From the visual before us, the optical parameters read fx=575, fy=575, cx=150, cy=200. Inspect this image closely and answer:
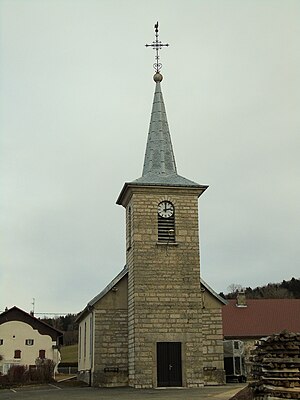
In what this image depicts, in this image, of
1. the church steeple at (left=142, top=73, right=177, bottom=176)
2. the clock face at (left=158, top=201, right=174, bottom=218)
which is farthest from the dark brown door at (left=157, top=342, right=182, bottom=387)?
the church steeple at (left=142, top=73, right=177, bottom=176)

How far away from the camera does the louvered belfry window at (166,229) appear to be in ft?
90.4

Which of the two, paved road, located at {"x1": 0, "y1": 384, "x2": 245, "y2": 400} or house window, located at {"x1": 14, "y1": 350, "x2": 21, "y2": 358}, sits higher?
house window, located at {"x1": 14, "y1": 350, "x2": 21, "y2": 358}

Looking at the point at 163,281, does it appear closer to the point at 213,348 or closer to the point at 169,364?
the point at 169,364

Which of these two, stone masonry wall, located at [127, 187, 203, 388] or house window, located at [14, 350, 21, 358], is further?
house window, located at [14, 350, 21, 358]

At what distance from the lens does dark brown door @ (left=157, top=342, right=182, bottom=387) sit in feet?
85.2

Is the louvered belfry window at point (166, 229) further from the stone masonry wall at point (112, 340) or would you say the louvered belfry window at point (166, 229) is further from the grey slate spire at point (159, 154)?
the stone masonry wall at point (112, 340)

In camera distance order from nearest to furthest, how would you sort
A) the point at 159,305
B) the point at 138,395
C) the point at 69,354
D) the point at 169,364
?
the point at 138,395 < the point at 169,364 < the point at 159,305 < the point at 69,354

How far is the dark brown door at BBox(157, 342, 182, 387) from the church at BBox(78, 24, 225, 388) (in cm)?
4

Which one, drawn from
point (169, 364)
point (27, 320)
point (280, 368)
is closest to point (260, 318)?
point (27, 320)

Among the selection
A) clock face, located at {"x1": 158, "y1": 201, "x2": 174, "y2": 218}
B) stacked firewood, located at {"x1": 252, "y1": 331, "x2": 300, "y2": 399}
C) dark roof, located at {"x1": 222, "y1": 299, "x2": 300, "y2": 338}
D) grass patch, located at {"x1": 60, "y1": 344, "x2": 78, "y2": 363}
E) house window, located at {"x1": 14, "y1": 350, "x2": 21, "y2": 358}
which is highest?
clock face, located at {"x1": 158, "y1": 201, "x2": 174, "y2": 218}

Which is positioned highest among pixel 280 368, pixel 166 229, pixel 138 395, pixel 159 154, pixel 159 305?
pixel 159 154

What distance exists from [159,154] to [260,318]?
22.6 meters

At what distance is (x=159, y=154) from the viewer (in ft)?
98.5

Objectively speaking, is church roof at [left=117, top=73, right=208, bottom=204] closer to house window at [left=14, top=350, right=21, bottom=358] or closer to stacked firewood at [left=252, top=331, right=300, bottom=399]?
stacked firewood at [left=252, top=331, right=300, bottom=399]
